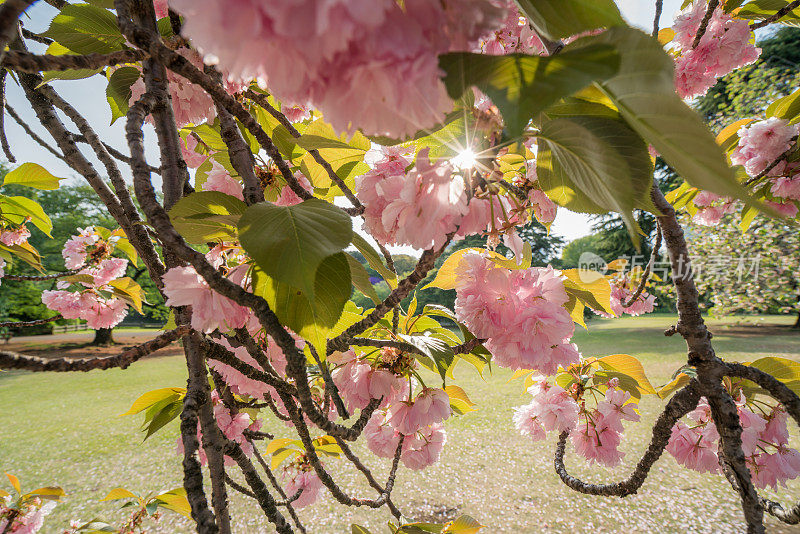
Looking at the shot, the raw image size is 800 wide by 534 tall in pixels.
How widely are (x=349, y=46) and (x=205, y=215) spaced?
0.78ft

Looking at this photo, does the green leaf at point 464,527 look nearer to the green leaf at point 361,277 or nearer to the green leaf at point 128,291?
the green leaf at point 361,277

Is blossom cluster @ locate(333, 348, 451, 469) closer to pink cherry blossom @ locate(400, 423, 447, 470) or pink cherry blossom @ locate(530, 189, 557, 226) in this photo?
pink cherry blossom @ locate(400, 423, 447, 470)

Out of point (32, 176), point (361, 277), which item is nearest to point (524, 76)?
point (361, 277)

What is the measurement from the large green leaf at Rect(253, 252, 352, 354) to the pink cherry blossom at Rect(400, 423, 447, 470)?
566 mm

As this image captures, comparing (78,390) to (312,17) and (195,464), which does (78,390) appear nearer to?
(195,464)

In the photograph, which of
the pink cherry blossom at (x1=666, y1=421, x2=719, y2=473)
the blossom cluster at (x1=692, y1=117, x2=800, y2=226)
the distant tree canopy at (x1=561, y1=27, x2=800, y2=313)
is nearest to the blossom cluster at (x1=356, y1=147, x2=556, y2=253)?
the pink cherry blossom at (x1=666, y1=421, x2=719, y2=473)

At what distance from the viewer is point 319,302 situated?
0.93 ft

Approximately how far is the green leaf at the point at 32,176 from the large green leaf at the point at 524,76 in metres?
1.14

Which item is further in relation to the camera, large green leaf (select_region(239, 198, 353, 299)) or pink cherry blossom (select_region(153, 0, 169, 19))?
pink cherry blossom (select_region(153, 0, 169, 19))

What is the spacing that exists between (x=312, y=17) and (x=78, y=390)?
7.00m

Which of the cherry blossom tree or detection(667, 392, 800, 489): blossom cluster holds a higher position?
the cherry blossom tree

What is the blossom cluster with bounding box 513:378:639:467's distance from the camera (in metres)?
0.79

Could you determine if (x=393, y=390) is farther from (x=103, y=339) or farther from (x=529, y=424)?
(x=103, y=339)

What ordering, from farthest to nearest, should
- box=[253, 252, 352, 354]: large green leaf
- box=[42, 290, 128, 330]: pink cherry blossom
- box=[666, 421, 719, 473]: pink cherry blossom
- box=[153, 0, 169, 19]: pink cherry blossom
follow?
box=[42, 290, 128, 330]: pink cherry blossom, box=[666, 421, 719, 473]: pink cherry blossom, box=[153, 0, 169, 19]: pink cherry blossom, box=[253, 252, 352, 354]: large green leaf
